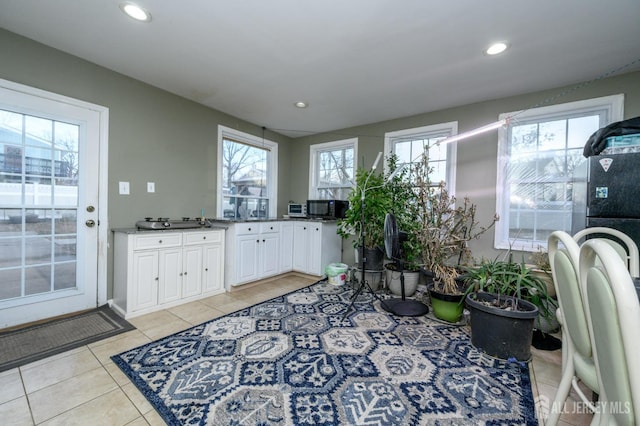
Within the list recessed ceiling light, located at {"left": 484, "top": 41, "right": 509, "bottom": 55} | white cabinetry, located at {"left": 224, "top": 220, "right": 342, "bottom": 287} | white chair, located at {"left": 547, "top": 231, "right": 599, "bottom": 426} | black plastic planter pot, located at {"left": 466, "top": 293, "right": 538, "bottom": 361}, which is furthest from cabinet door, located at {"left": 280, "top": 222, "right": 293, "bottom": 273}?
white chair, located at {"left": 547, "top": 231, "right": 599, "bottom": 426}

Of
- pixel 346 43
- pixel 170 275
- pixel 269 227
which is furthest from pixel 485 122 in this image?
pixel 170 275

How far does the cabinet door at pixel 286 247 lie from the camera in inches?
151

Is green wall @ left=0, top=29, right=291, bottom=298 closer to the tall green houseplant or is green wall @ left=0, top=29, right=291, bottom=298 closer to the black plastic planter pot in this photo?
the tall green houseplant

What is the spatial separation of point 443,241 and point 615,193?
1.27 m

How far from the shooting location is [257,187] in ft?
14.0

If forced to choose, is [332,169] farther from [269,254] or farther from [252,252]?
[252,252]

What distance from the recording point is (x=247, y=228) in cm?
331

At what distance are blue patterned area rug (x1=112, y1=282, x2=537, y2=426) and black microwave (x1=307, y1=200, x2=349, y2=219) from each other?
1.78m

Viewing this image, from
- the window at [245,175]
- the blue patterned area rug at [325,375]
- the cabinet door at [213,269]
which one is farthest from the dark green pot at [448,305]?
the window at [245,175]

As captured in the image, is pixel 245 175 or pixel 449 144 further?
pixel 245 175

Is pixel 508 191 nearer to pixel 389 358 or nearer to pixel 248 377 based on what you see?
pixel 389 358

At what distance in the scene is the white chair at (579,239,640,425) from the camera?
0.53 metres

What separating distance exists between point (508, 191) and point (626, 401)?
2.92m

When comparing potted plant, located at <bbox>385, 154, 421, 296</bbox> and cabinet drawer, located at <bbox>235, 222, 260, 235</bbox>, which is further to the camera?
cabinet drawer, located at <bbox>235, 222, 260, 235</bbox>
